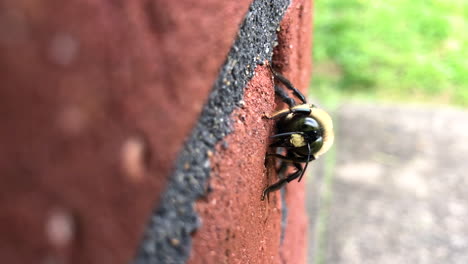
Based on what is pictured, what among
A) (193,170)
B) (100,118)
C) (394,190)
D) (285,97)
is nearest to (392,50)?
(394,190)

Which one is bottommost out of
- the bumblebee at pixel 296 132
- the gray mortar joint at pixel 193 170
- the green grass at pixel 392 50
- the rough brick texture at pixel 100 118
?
the green grass at pixel 392 50

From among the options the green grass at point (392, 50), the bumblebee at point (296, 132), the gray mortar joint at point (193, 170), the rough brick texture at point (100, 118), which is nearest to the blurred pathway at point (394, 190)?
the green grass at point (392, 50)

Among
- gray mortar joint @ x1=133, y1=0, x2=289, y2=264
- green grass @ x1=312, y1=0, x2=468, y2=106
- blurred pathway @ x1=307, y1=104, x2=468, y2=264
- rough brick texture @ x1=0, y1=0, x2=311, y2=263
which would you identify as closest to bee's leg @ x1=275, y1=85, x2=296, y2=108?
gray mortar joint @ x1=133, y1=0, x2=289, y2=264

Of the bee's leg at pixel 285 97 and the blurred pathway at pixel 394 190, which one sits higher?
the bee's leg at pixel 285 97

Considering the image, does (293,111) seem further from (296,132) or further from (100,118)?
(100,118)

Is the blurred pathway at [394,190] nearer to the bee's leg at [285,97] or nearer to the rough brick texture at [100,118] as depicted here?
the bee's leg at [285,97]

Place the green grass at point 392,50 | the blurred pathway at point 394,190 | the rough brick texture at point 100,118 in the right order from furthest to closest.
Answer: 1. the green grass at point 392,50
2. the blurred pathway at point 394,190
3. the rough brick texture at point 100,118
